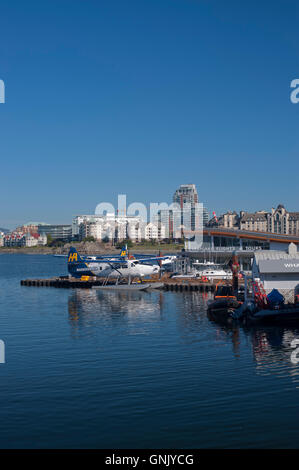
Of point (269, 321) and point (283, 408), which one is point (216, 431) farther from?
point (269, 321)

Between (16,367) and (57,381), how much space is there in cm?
291

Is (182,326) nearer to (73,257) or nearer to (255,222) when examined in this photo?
(73,257)

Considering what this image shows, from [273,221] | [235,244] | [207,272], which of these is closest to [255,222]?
[273,221]

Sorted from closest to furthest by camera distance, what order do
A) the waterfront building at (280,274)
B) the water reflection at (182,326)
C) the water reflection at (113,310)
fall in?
the water reflection at (182,326)
the water reflection at (113,310)
the waterfront building at (280,274)

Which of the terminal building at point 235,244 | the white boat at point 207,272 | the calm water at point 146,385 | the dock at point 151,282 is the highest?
the terminal building at point 235,244

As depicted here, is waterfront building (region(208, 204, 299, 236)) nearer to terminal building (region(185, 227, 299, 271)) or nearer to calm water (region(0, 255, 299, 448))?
terminal building (region(185, 227, 299, 271))

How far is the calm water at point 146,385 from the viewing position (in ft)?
41.9

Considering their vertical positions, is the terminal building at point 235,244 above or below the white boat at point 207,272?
above

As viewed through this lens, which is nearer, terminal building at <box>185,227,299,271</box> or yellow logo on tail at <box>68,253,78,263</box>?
terminal building at <box>185,227,299,271</box>

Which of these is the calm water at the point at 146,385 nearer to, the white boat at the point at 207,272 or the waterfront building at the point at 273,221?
the white boat at the point at 207,272

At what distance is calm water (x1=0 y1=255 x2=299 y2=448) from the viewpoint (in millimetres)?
12766

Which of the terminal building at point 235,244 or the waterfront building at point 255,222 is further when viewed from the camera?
the waterfront building at point 255,222

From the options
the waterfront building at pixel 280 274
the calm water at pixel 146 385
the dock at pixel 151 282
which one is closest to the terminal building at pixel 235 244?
the dock at pixel 151 282

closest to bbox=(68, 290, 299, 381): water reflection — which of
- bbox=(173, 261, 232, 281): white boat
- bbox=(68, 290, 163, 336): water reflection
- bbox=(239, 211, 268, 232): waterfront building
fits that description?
bbox=(68, 290, 163, 336): water reflection
